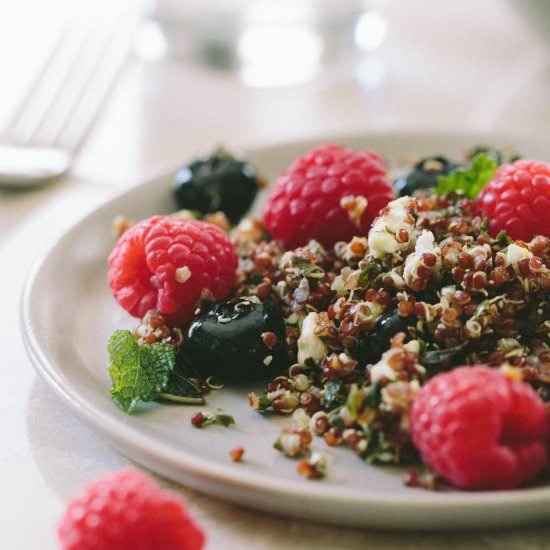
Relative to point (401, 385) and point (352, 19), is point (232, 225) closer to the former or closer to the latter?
point (401, 385)

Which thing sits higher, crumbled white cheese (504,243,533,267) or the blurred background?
crumbled white cheese (504,243,533,267)

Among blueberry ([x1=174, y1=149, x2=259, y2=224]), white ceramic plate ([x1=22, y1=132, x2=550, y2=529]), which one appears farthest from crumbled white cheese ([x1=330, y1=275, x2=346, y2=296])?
blueberry ([x1=174, y1=149, x2=259, y2=224])

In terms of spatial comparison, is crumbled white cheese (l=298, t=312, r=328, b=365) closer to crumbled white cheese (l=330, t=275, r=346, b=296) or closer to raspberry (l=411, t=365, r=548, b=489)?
crumbled white cheese (l=330, t=275, r=346, b=296)

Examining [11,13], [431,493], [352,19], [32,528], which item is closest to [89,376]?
[32,528]

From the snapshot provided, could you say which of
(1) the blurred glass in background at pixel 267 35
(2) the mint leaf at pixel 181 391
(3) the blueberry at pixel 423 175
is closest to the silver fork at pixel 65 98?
(1) the blurred glass in background at pixel 267 35

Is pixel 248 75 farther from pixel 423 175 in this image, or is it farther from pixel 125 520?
pixel 125 520

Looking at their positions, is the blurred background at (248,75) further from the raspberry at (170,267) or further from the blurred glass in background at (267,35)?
the raspberry at (170,267)
